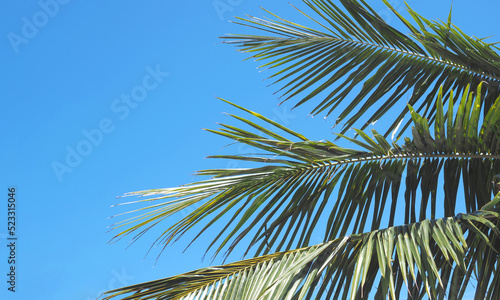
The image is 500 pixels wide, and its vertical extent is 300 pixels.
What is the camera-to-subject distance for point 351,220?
254 cm

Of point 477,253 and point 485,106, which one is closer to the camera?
point 477,253

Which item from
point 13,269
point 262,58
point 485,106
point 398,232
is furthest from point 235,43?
point 13,269

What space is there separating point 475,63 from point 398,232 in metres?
1.51

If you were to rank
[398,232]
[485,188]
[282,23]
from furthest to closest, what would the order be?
[282,23]
[485,188]
[398,232]

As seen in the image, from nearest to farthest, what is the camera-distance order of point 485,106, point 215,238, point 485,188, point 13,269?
point 215,238
point 485,188
point 485,106
point 13,269

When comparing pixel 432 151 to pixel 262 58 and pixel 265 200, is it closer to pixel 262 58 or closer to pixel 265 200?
pixel 265 200

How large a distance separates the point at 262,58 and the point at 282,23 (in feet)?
0.81

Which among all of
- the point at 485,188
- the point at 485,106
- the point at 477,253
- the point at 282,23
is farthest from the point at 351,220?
the point at 282,23

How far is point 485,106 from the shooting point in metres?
2.94

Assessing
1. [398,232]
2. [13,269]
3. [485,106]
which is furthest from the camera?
[13,269]

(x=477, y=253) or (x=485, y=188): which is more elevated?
(x=485, y=188)

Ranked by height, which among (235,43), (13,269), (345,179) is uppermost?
(235,43)

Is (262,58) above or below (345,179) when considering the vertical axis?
above

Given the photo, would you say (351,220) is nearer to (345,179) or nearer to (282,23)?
(345,179)
